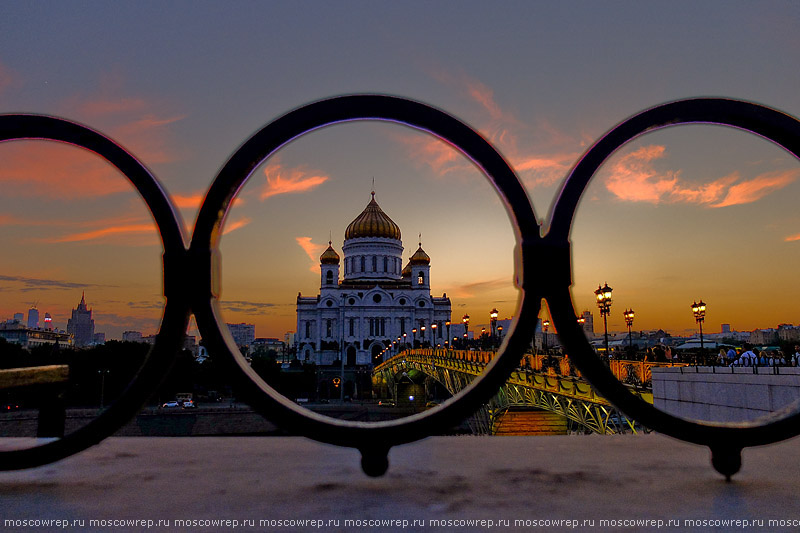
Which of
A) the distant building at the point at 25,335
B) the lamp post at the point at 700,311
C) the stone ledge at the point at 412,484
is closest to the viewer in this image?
the stone ledge at the point at 412,484

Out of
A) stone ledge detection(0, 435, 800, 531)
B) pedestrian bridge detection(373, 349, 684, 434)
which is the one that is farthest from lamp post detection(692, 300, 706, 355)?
stone ledge detection(0, 435, 800, 531)

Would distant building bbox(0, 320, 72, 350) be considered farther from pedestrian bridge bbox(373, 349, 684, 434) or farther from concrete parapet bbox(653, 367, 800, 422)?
concrete parapet bbox(653, 367, 800, 422)

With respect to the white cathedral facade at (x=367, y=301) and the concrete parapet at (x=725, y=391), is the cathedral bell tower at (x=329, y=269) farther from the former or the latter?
the concrete parapet at (x=725, y=391)

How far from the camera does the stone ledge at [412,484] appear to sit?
1860 mm

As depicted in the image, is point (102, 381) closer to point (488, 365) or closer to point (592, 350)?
point (488, 365)

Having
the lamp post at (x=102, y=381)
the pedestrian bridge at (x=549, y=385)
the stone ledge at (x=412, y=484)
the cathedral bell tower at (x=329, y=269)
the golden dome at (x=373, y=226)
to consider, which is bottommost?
the lamp post at (x=102, y=381)

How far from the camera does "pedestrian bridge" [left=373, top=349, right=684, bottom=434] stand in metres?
12.8

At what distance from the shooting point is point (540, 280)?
2240 mm

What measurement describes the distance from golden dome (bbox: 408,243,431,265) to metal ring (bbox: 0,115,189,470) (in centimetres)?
8711

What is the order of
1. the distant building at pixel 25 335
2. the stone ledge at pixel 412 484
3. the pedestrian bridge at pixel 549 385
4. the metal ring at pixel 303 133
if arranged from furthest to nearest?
the distant building at pixel 25 335, the pedestrian bridge at pixel 549 385, the metal ring at pixel 303 133, the stone ledge at pixel 412 484

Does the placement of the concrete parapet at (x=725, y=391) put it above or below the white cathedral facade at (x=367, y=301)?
below

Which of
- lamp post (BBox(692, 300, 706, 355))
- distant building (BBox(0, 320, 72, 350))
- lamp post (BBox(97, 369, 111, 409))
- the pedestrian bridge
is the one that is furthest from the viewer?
distant building (BBox(0, 320, 72, 350))

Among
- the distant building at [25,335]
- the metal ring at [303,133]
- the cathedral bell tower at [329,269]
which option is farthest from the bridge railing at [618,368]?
the distant building at [25,335]

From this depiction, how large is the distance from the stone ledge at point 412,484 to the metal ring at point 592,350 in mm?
178
